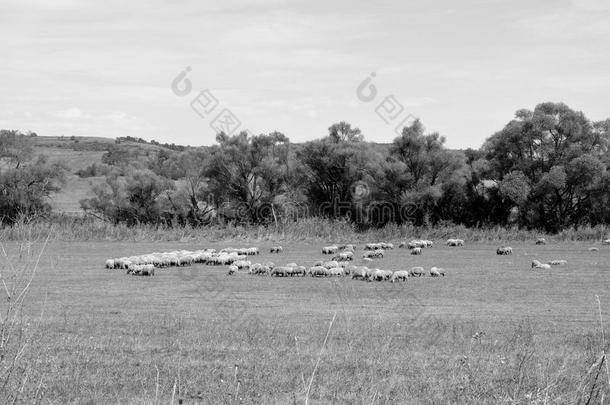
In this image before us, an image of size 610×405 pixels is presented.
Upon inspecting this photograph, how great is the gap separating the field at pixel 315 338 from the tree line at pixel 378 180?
2043 cm

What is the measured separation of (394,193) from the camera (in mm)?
44938

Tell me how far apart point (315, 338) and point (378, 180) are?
34.4 m

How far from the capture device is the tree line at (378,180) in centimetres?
4325

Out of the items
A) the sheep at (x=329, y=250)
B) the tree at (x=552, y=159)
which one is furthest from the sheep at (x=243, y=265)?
the tree at (x=552, y=159)

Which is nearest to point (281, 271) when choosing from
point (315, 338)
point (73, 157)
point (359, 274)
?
point (359, 274)

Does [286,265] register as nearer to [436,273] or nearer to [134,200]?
[436,273]

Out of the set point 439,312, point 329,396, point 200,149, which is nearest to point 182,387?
point 329,396

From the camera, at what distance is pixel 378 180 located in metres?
45.2

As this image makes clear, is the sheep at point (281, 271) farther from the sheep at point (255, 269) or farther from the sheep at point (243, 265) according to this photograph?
the sheep at point (243, 265)

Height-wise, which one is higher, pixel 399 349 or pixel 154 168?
pixel 154 168

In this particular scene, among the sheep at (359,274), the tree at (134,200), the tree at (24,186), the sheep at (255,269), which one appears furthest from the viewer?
the tree at (134,200)

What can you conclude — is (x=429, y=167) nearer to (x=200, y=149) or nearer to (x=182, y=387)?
(x=200, y=149)

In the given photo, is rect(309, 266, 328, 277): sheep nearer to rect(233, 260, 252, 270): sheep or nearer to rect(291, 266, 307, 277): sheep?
rect(291, 266, 307, 277): sheep

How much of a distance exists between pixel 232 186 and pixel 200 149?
4.54 meters
